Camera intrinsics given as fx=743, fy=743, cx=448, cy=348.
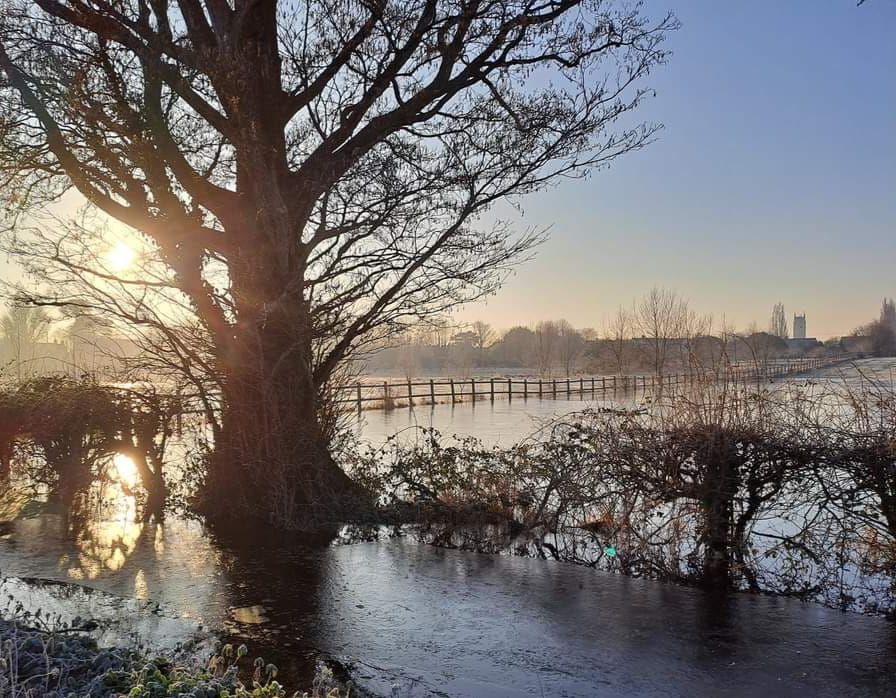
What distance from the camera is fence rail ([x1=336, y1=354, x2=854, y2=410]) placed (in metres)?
8.09

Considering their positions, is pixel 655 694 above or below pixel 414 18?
below

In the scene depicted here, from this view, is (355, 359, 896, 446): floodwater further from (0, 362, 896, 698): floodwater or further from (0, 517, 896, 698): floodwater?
(0, 517, 896, 698): floodwater

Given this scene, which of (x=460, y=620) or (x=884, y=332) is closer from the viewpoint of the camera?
(x=460, y=620)

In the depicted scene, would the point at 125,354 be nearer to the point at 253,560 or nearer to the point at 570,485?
the point at 253,560

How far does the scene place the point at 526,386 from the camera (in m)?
44.5

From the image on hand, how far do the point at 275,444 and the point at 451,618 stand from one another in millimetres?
4606

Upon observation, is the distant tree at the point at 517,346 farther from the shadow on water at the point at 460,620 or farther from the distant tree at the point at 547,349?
the shadow on water at the point at 460,620

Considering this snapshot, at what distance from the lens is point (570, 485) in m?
8.44

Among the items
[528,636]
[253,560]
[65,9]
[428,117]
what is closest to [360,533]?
[253,560]

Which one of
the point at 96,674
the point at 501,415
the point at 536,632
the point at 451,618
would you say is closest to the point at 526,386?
the point at 501,415

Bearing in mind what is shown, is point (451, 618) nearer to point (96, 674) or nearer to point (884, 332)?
point (96, 674)

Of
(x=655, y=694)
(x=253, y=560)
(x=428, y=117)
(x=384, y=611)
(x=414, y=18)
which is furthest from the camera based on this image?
(x=428, y=117)

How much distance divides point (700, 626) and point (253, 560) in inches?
189

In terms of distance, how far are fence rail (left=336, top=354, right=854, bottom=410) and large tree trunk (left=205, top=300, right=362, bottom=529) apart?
813mm
